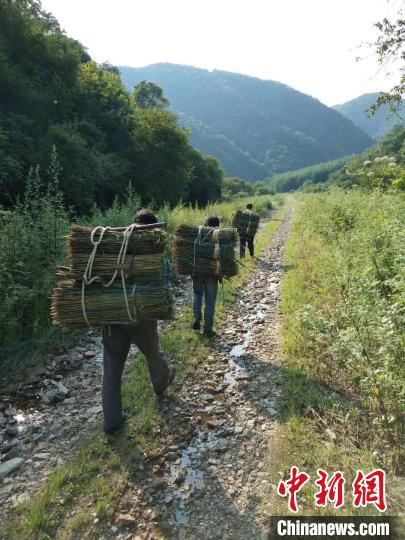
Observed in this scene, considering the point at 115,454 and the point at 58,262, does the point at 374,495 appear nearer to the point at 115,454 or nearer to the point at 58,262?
the point at 115,454

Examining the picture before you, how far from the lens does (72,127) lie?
2344 centimetres

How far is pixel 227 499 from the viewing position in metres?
3.19

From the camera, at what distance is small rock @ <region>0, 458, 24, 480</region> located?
362 centimetres

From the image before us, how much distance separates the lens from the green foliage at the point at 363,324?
3.60 metres

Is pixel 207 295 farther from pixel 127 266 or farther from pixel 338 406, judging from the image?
pixel 338 406

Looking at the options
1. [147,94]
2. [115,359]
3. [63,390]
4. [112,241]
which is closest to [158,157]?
[63,390]

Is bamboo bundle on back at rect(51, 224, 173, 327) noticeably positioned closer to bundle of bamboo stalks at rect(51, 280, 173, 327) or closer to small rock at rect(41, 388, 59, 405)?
bundle of bamboo stalks at rect(51, 280, 173, 327)

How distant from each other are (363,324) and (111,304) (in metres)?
2.96

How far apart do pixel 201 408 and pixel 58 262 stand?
3.97m

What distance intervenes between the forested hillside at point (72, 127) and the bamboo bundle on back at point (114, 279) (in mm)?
11422

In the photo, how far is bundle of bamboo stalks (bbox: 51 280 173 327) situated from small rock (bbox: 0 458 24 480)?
1540 millimetres

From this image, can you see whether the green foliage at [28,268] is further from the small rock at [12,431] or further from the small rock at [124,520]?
the small rock at [124,520]

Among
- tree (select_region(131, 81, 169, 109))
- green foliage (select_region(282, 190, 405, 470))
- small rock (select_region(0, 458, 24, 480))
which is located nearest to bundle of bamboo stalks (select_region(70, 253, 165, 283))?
small rock (select_region(0, 458, 24, 480))
